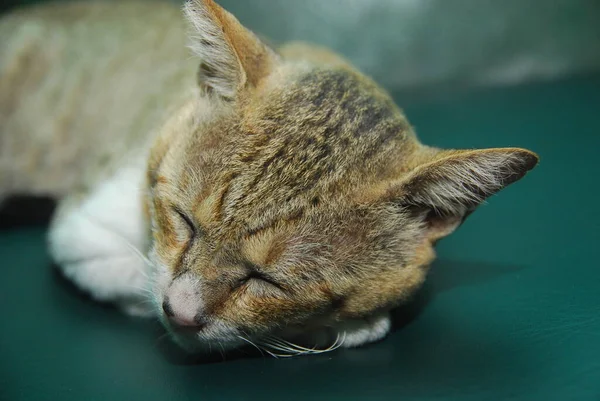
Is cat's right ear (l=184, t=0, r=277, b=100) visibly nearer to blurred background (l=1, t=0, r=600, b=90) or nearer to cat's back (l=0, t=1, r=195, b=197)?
cat's back (l=0, t=1, r=195, b=197)

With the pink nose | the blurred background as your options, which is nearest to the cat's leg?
the pink nose

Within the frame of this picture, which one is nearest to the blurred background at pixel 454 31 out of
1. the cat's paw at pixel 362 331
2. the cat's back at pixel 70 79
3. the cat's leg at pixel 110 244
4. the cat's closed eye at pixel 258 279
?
the cat's back at pixel 70 79

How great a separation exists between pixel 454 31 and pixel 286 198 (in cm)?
240

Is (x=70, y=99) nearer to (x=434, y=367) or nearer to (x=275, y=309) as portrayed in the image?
(x=275, y=309)

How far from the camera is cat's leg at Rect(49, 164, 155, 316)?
184 centimetres

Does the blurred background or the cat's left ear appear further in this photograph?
the blurred background

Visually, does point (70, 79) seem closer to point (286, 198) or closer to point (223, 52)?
point (223, 52)

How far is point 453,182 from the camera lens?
1.48m

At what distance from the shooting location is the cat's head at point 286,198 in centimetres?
142

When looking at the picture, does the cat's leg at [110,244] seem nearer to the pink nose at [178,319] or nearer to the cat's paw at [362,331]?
the pink nose at [178,319]

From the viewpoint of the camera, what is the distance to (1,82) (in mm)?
2633

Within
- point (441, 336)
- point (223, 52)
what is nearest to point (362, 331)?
point (441, 336)

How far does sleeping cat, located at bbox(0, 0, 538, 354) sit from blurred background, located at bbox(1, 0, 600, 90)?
1.66m

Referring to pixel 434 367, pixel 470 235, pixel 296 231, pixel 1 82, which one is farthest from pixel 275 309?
pixel 1 82
